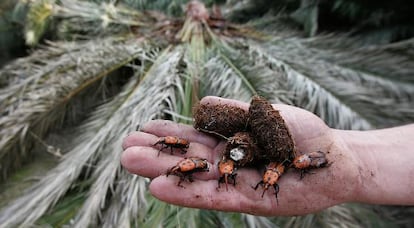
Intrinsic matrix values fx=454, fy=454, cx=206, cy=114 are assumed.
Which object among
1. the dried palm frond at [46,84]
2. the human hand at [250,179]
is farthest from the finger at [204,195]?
the dried palm frond at [46,84]

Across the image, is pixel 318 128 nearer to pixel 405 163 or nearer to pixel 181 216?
pixel 405 163

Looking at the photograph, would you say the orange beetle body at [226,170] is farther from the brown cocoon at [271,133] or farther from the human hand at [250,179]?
the brown cocoon at [271,133]

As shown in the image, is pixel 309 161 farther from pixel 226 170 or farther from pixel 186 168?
pixel 186 168

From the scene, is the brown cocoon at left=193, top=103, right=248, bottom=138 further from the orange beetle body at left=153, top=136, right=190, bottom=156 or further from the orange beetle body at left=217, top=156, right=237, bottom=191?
the orange beetle body at left=217, top=156, right=237, bottom=191

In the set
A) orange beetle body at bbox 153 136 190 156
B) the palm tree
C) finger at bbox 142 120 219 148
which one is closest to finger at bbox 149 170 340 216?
orange beetle body at bbox 153 136 190 156

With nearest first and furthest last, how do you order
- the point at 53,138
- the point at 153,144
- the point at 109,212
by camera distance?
the point at 153,144 → the point at 109,212 → the point at 53,138

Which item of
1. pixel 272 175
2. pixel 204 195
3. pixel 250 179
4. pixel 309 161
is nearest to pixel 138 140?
pixel 204 195

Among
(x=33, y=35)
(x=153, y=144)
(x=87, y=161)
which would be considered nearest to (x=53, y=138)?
(x=87, y=161)
